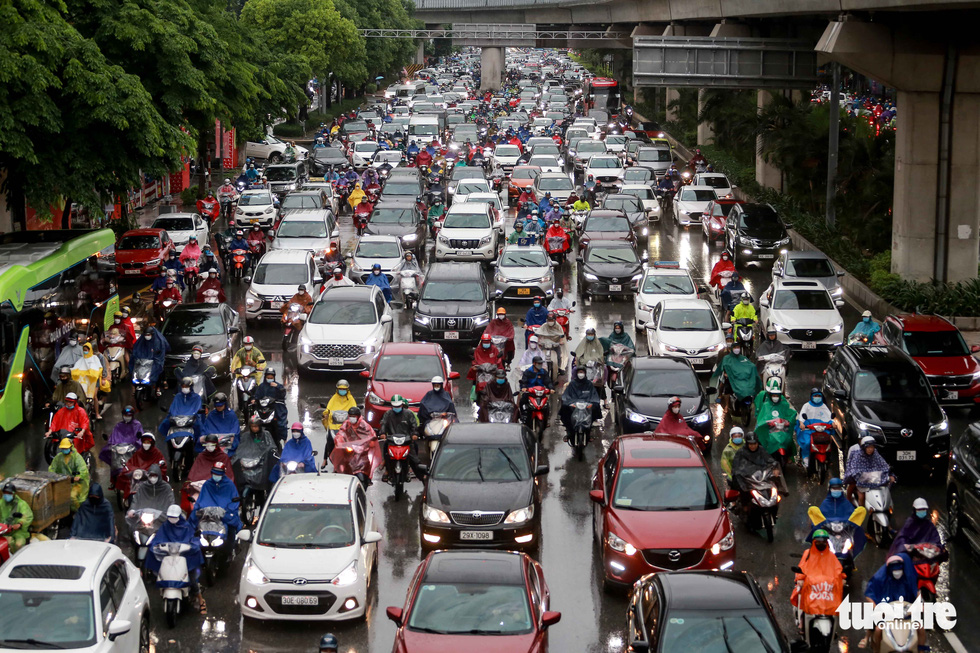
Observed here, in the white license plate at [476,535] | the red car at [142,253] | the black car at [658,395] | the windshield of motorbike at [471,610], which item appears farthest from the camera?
the red car at [142,253]

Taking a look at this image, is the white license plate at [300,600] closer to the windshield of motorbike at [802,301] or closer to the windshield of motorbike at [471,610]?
the windshield of motorbike at [471,610]

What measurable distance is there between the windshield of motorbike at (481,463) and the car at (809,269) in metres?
15.6

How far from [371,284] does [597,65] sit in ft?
407

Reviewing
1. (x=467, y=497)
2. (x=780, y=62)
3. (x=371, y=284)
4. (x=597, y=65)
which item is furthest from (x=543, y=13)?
(x=467, y=497)

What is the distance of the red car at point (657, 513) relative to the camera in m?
14.2

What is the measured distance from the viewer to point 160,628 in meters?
14.0

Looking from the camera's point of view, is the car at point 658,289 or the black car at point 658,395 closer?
the black car at point 658,395

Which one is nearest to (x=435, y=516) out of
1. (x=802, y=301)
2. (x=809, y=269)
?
(x=802, y=301)

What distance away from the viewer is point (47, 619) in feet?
37.7

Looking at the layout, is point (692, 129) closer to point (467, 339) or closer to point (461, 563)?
point (467, 339)

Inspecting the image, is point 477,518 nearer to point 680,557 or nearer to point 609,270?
point 680,557

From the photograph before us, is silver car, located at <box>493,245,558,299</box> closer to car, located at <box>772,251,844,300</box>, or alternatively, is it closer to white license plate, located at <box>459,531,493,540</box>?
car, located at <box>772,251,844,300</box>

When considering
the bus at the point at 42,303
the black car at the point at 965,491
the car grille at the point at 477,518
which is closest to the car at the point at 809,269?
the black car at the point at 965,491

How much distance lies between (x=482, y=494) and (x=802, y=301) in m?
13.5
